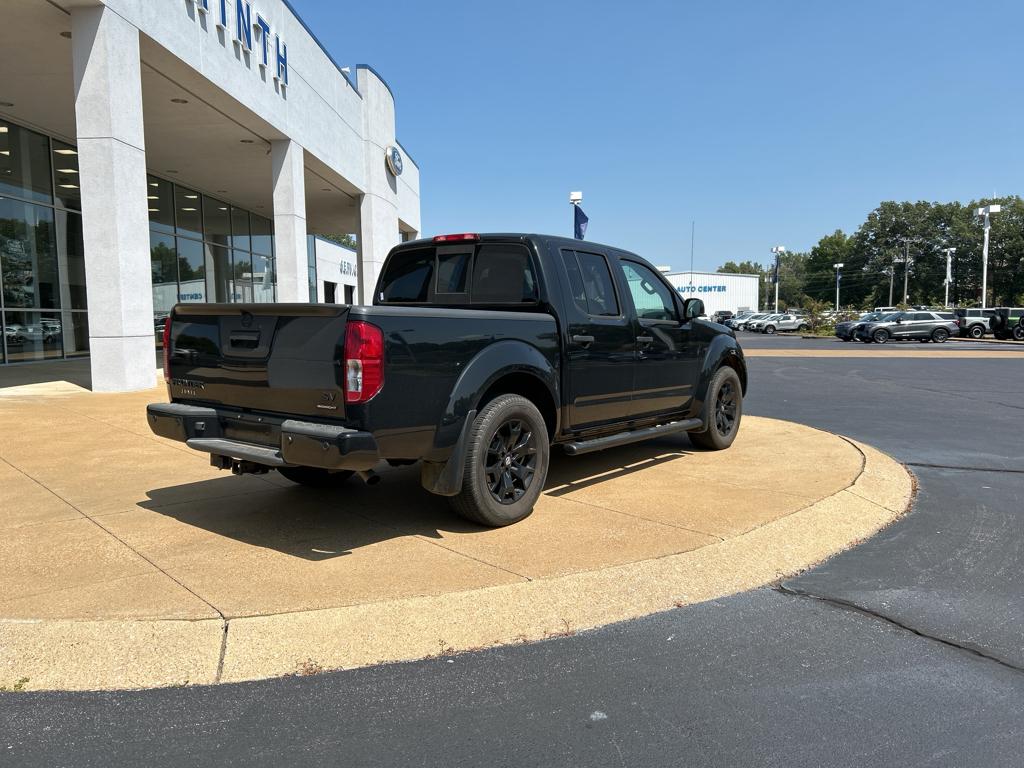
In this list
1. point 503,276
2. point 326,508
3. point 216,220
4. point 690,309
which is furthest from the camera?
point 216,220

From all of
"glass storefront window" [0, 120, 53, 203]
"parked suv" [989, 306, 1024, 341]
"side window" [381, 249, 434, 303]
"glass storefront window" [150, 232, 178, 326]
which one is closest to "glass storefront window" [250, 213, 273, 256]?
"glass storefront window" [150, 232, 178, 326]

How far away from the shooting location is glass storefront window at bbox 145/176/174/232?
2319cm

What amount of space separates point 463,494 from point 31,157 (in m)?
18.5

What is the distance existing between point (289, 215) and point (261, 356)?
607 inches

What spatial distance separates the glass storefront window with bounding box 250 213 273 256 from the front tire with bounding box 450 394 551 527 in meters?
28.1

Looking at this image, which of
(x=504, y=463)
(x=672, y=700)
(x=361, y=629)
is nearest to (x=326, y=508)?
(x=504, y=463)

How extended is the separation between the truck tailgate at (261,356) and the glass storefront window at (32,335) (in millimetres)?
15641

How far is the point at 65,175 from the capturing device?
19250 millimetres

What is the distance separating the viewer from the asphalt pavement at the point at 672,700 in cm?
254

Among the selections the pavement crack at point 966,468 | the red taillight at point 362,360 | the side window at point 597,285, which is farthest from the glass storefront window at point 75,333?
the pavement crack at point 966,468

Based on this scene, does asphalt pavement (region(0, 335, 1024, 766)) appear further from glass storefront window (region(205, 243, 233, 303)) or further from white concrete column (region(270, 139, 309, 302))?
glass storefront window (region(205, 243, 233, 303))

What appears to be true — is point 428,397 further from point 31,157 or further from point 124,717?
point 31,157

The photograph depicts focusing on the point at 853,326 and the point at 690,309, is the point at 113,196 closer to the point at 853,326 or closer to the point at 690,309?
the point at 690,309

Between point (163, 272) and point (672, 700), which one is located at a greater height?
point (163, 272)
